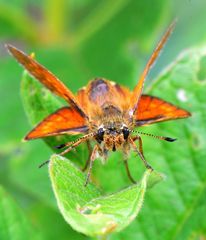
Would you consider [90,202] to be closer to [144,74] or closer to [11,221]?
[11,221]

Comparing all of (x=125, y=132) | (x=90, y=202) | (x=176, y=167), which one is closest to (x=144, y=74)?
(x=125, y=132)

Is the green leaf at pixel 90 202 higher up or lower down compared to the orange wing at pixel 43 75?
lower down

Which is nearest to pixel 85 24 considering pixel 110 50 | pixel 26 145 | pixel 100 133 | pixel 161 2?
pixel 110 50

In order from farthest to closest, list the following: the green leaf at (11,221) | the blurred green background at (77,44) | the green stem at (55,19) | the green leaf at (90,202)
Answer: the green stem at (55,19), the blurred green background at (77,44), the green leaf at (11,221), the green leaf at (90,202)

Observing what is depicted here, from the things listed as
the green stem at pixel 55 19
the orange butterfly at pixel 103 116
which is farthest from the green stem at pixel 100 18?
the orange butterfly at pixel 103 116

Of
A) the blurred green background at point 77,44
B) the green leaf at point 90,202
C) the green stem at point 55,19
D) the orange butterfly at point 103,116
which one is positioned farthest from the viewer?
the green stem at point 55,19

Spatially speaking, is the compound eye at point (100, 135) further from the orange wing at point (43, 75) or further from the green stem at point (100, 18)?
the green stem at point (100, 18)

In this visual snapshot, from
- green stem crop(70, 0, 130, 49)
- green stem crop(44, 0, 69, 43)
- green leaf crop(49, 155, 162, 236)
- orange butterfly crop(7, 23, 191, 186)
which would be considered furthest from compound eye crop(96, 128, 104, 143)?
green stem crop(44, 0, 69, 43)
